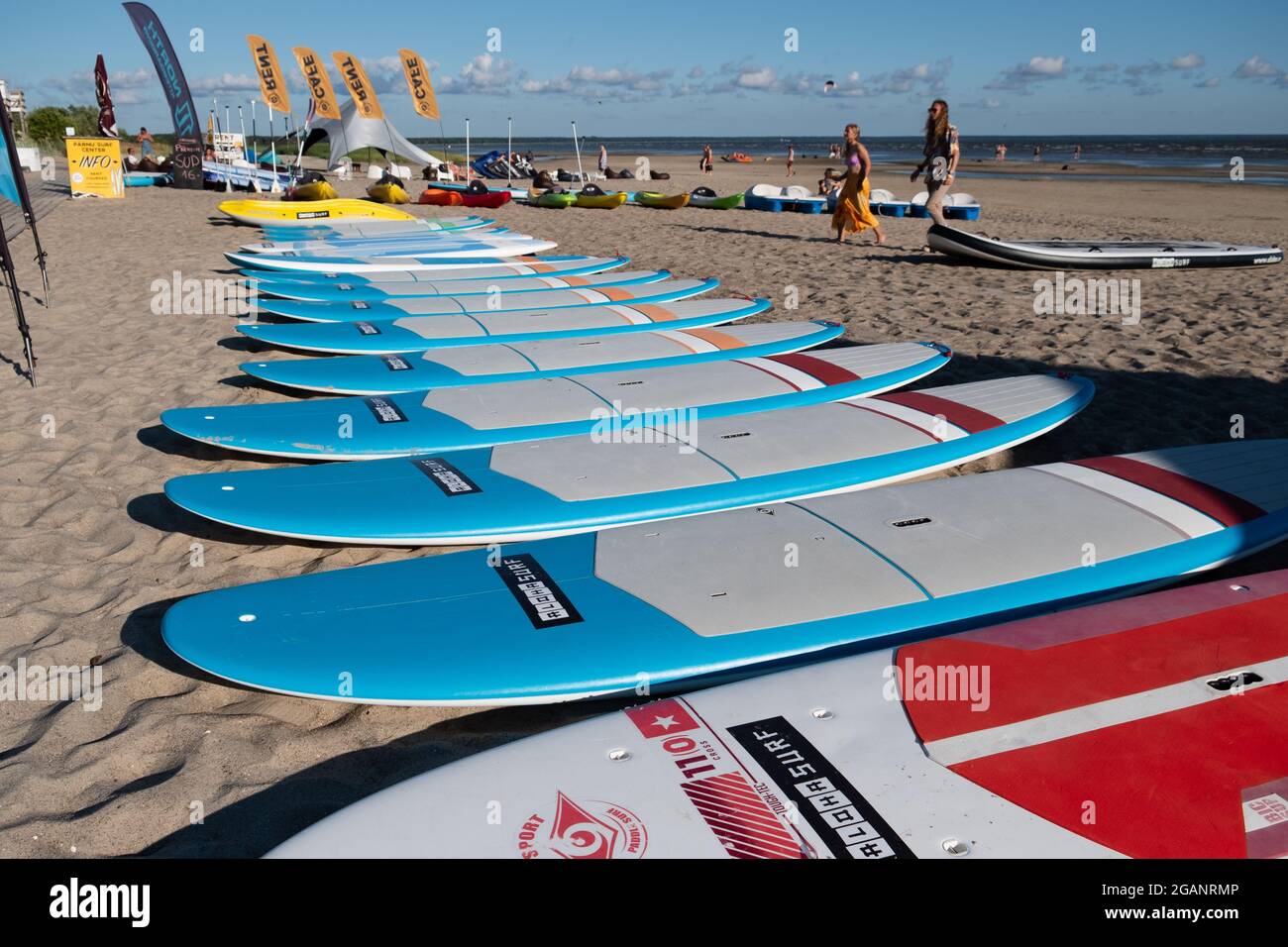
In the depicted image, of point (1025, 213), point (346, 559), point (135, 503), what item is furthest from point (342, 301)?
point (1025, 213)

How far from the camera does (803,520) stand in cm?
281

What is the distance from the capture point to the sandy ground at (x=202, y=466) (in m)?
1.92

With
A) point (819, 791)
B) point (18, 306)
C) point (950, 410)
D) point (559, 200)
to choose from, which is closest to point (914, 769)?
point (819, 791)

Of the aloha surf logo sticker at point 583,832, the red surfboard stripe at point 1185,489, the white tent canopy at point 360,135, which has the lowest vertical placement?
the aloha surf logo sticker at point 583,832

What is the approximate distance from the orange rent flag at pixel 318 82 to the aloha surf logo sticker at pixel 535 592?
1793 cm

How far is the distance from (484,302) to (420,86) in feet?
42.5

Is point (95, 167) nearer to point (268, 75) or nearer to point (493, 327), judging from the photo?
point (268, 75)

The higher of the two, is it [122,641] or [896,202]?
[896,202]

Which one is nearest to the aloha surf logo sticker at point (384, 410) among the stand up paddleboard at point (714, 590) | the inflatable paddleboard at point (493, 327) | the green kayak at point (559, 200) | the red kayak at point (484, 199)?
the stand up paddleboard at point (714, 590)

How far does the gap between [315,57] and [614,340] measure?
16.5m

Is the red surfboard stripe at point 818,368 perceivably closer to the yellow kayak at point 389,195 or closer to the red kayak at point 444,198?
the yellow kayak at point 389,195

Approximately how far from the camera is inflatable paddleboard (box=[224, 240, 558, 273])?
8086 mm

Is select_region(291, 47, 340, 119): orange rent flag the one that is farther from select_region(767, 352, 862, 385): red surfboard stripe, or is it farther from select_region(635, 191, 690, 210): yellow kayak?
select_region(767, 352, 862, 385): red surfboard stripe
